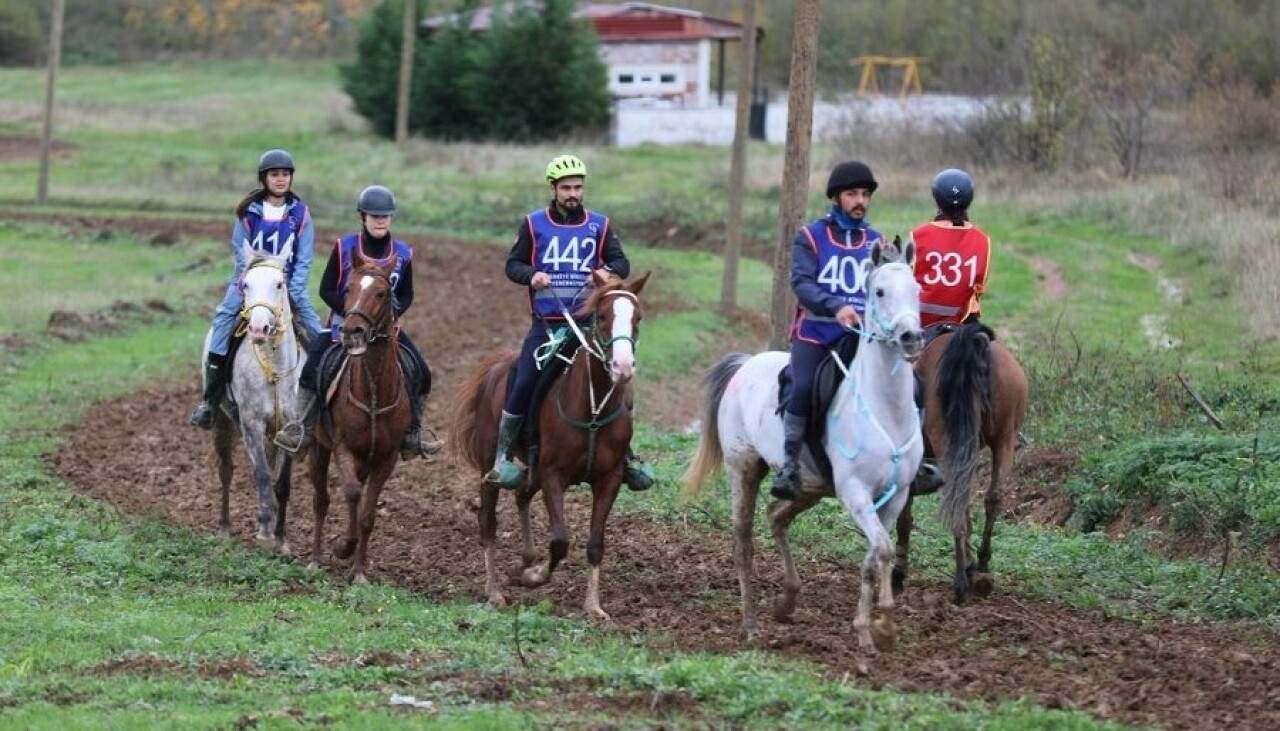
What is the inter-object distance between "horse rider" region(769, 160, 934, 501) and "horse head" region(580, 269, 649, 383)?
39.6 inches

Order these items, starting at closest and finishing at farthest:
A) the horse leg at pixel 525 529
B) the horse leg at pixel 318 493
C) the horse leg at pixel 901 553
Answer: the horse leg at pixel 901 553 → the horse leg at pixel 525 529 → the horse leg at pixel 318 493

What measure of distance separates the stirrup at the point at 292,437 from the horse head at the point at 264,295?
27.7 inches

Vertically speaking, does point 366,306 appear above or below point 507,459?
above

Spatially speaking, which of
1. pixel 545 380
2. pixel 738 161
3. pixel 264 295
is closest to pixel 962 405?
pixel 545 380

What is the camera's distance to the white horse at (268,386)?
13.5m

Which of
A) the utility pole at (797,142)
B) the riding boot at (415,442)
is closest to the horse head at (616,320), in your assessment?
the riding boot at (415,442)

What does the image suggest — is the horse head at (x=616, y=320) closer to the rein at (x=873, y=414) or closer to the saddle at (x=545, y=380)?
the saddle at (x=545, y=380)

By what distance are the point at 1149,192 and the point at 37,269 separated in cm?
2342

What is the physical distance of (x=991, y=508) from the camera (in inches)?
479

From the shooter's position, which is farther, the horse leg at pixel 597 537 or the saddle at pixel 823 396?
the horse leg at pixel 597 537

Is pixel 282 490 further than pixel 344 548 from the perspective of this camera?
Yes

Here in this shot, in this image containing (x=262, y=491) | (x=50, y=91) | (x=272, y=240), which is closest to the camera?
(x=262, y=491)

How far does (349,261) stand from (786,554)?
13.4 feet

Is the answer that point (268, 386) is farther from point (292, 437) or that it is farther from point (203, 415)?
point (203, 415)
